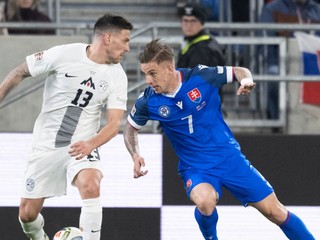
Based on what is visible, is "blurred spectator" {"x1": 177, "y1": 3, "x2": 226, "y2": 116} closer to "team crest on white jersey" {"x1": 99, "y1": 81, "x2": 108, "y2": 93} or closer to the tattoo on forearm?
the tattoo on forearm

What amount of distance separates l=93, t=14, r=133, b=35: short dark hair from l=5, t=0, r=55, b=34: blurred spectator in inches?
107

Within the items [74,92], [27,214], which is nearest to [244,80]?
[74,92]

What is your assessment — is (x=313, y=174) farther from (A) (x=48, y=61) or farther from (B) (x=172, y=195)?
(A) (x=48, y=61)

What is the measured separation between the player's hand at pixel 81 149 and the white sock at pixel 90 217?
0.54 metres

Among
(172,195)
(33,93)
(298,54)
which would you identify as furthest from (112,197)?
(298,54)

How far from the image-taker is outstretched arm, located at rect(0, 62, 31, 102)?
9984 mm

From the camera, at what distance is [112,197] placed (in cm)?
1155

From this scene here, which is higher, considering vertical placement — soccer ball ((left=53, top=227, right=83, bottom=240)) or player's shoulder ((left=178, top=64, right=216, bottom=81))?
player's shoulder ((left=178, top=64, right=216, bottom=81))

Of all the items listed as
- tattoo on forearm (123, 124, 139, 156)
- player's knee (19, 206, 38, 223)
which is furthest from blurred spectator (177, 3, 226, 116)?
player's knee (19, 206, 38, 223)

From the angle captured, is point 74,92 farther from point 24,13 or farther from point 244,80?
point 24,13

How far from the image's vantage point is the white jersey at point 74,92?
1012 cm

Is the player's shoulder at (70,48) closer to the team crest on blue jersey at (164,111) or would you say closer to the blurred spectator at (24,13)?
the team crest on blue jersey at (164,111)

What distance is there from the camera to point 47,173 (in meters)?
10.2

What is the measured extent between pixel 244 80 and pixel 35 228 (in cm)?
218
